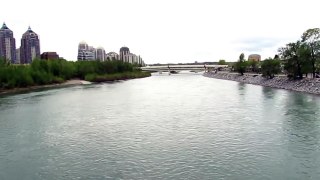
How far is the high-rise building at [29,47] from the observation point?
3905 inches

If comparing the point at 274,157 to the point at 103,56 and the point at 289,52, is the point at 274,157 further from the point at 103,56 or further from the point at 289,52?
the point at 103,56

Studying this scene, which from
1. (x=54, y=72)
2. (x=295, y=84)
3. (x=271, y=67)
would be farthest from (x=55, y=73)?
(x=295, y=84)

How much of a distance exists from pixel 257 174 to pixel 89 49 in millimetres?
123428

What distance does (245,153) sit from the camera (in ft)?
37.9

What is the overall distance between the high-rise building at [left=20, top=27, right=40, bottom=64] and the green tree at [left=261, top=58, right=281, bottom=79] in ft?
239

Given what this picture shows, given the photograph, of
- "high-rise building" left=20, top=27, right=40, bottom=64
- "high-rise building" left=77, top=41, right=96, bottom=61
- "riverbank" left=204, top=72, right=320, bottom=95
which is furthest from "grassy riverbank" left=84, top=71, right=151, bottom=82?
"high-rise building" left=77, top=41, right=96, bottom=61

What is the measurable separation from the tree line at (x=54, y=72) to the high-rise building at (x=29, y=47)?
36334mm

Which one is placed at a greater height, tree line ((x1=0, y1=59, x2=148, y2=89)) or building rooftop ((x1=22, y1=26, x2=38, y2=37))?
building rooftop ((x1=22, y1=26, x2=38, y2=37))

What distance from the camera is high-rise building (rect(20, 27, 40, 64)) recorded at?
325 ft

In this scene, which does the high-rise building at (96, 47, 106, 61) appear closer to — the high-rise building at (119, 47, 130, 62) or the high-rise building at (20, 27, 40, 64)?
the high-rise building at (119, 47, 130, 62)

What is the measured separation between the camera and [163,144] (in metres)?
12.9

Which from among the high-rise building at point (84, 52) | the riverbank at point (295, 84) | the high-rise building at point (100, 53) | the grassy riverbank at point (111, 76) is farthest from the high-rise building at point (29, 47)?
the riverbank at point (295, 84)

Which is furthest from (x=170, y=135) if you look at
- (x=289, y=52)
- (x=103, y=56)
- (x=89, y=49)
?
(x=103, y=56)

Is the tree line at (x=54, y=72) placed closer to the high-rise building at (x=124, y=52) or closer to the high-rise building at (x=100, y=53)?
the high-rise building at (x=100, y=53)
